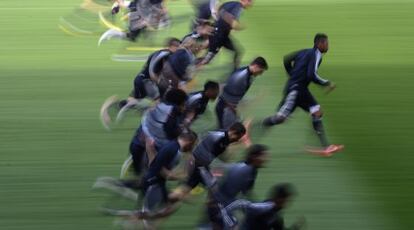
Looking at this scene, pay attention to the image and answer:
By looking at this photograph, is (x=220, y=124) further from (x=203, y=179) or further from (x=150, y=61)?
(x=203, y=179)

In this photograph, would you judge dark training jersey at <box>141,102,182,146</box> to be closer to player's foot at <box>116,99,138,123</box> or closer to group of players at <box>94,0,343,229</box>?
group of players at <box>94,0,343,229</box>

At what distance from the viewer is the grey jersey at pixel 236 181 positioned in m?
9.06

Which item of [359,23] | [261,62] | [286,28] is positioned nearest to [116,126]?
[261,62]

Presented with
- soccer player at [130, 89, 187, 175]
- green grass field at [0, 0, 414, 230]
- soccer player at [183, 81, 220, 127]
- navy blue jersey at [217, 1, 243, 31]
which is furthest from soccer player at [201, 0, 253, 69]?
soccer player at [130, 89, 187, 175]

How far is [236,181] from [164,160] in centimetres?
99

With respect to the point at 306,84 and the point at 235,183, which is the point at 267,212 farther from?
the point at 306,84

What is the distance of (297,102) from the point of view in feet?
43.3

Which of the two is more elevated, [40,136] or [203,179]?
[203,179]

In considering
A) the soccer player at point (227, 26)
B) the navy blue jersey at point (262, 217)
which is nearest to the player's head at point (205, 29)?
the soccer player at point (227, 26)

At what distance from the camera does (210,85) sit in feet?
37.8

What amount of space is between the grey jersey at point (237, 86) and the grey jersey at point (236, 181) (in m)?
3.52

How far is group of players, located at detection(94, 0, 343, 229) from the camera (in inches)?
358

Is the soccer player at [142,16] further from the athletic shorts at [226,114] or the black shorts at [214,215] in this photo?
the black shorts at [214,215]

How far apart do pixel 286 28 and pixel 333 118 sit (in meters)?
7.74
